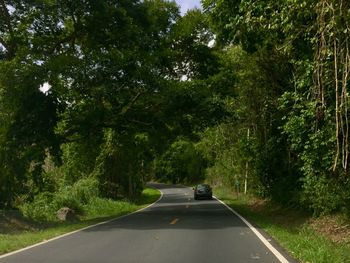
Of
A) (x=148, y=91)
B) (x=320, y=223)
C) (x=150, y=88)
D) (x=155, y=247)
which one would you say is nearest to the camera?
(x=155, y=247)

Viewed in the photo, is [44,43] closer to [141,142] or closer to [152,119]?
[152,119]

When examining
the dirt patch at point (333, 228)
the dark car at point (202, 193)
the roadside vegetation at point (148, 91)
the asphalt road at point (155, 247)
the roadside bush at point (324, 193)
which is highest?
the roadside vegetation at point (148, 91)

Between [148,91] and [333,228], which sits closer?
[333,228]

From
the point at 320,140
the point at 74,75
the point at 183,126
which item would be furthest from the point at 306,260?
the point at 183,126

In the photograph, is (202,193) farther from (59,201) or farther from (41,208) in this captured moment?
(41,208)

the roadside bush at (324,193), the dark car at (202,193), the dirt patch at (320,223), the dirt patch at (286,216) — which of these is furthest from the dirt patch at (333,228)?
the dark car at (202,193)

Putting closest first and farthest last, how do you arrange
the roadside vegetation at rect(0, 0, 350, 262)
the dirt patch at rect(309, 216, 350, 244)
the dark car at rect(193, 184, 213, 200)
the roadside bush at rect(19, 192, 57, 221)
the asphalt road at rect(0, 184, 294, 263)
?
the asphalt road at rect(0, 184, 294, 263)
the dirt patch at rect(309, 216, 350, 244)
the roadside vegetation at rect(0, 0, 350, 262)
the roadside bush at rect(19, 192, 57, 221)
the dark car at rect(193, 184, 213, 200)

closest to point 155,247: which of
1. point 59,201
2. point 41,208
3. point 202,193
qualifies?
point 41,208

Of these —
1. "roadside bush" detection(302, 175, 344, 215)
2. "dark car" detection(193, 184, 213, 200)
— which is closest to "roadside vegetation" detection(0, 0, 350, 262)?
"roadside bush" detection(302, 175, 344, 215)

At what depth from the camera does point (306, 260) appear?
36.2ft

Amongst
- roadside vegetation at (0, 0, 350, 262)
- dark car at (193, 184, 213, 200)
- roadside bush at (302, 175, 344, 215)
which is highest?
roadside vegetation at (0, 0, 350, 262)

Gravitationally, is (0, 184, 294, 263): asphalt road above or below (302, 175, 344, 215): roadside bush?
below

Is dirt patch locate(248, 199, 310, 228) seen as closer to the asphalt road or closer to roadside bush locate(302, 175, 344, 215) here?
roadside bush locate(302, 175, 344, 215)

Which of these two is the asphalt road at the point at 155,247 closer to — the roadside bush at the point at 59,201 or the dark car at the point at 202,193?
the roadside bush at the point at 59,201
